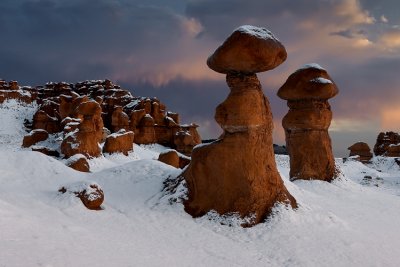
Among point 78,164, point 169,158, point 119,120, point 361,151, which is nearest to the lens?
point 78,164

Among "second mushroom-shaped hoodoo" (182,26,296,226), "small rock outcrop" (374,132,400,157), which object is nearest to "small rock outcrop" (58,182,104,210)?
"second mushroom-shaped hoodoo" (182,26,296,226)

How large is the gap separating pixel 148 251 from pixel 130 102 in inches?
1915

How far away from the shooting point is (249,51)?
1250 cm

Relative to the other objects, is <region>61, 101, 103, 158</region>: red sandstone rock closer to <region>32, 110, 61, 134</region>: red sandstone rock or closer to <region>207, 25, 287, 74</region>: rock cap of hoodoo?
<region>207, 25, 287, 74</region>: rock cap of hoodoo

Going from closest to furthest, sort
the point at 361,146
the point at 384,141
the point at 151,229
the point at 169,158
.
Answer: the point at 151,229 → the point at 169,158 → the point at 361,146 → the point at 384,141

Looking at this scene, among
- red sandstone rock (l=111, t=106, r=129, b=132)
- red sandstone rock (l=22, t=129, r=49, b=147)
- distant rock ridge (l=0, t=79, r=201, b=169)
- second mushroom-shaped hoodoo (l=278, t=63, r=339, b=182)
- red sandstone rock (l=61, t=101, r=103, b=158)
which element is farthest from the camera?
red sandstone rock (l=111, t=106, r=129, b=132)

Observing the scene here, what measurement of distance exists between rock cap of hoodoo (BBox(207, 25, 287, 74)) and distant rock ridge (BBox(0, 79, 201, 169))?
56.0ft

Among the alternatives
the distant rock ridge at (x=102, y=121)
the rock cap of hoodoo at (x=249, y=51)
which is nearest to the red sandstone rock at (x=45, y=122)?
the distant rock ridge at (x=102, y=121)

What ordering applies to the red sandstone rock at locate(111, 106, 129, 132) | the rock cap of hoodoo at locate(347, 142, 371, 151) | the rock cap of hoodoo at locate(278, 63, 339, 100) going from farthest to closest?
the rock cap of hoodoo at locate(347, 142, 371, 151)
the red sandstone rock at locate(111, 106, 129, 132)
the rock cap of hoodoo at locate(278, 63, 339, 100)

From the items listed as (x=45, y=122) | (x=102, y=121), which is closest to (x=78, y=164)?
(x=102, y=121)

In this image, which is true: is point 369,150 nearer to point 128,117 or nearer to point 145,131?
point 145,131

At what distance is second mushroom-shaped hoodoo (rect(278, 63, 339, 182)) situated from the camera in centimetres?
2008

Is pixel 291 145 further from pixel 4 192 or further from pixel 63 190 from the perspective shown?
pixel 4 192

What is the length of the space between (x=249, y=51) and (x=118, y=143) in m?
21.1
